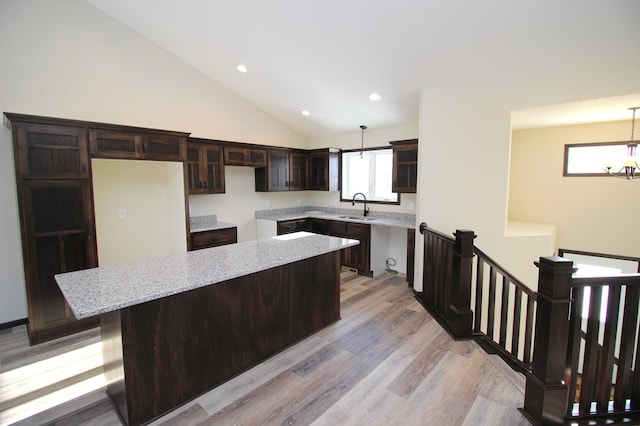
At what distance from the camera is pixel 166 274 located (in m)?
2.18

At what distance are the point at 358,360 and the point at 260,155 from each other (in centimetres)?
375

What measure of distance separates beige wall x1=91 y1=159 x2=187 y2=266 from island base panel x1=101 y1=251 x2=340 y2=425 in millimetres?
2064

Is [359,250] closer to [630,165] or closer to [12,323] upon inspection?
[630,165]

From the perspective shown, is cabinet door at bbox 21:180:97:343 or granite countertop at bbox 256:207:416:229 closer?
cabinet door at bbox 21:180:97:343

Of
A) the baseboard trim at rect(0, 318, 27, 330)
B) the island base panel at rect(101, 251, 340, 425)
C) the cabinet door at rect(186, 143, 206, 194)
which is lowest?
the baseboard trim at rect(0, 318, 27, 330)

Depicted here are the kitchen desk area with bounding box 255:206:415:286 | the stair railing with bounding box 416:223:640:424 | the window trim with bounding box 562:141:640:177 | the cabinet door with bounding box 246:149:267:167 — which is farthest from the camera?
the cabinet door with bounding box 246:149:267:167

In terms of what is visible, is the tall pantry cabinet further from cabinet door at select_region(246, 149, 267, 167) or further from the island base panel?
cabinet door at select_region(246, 149, 267, 167)

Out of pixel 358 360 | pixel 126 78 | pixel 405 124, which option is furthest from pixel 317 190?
pixel 358 360

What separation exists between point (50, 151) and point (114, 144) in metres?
0.56

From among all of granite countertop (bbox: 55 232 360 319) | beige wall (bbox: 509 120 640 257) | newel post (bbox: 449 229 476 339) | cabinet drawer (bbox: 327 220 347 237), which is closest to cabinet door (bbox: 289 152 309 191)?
cabinet drawer (bbox: 327 220 347 237)

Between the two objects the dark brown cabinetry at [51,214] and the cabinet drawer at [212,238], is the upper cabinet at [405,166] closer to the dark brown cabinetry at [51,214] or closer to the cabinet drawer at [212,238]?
the cabinet drawer at [212,238]

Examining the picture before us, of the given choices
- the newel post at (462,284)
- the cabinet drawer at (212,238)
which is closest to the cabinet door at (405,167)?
the newel post at (462,284)

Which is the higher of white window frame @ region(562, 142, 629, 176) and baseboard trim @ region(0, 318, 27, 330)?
white window frame @ region(562, 142, 629, 176)

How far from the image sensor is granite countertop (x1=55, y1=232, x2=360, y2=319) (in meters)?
1.74
